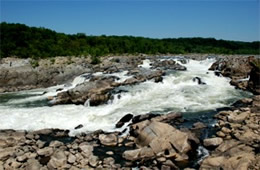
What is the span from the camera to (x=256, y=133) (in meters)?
9.27

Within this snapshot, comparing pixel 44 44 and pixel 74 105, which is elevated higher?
pixel 44 44

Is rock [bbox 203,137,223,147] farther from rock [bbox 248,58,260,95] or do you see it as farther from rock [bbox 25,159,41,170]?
rock [bbox 248,58,260,95]

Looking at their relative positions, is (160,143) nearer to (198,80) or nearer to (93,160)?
(93,160)

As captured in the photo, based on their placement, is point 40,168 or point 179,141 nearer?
point 40,168

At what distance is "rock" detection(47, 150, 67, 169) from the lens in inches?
332

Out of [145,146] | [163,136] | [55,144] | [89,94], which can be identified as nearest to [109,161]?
[145,146]

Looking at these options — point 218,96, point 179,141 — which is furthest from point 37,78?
point 179,141

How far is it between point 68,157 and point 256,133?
21.8 ft

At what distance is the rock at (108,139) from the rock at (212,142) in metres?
3.40

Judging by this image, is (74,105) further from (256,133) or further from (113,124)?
(256,133)

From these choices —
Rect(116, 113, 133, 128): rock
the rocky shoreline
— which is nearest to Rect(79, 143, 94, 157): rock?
the rocky shoreline

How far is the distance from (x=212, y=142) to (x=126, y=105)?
7190 millimetres

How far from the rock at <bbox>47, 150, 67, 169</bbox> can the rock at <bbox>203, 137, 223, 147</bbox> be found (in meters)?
4.95

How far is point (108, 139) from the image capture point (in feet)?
33.8
